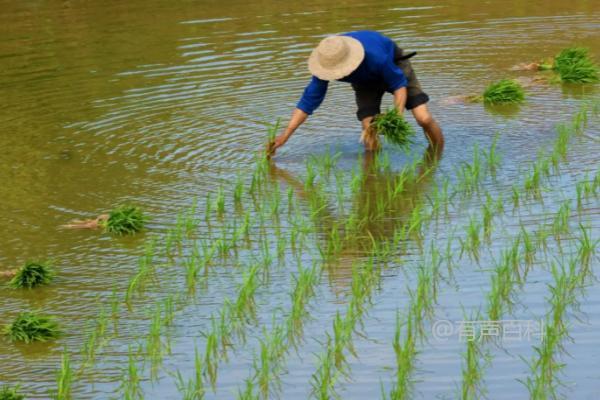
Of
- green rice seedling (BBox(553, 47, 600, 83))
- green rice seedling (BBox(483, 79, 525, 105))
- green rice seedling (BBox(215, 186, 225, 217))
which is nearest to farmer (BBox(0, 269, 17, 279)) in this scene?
green rice seedling (BBox(215, 186, 225, 217))

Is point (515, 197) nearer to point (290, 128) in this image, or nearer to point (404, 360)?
point (290, 128)

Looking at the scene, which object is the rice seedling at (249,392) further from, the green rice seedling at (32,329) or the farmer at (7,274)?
the farmer at (7,274)

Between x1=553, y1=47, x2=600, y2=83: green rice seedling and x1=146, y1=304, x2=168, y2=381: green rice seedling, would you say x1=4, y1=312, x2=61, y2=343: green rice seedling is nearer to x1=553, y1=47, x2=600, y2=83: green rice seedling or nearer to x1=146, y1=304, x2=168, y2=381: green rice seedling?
x1=146, y1=304, x2=168, y2=381: green rice seedling

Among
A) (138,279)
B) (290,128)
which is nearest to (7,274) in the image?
(138,279)

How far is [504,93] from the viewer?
10453 millimetres

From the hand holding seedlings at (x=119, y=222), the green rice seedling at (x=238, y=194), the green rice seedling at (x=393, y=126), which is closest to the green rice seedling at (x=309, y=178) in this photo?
the green rice seedling at (x=238, y=194)

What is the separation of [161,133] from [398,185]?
2697mm

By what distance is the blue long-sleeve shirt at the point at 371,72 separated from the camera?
840 centimetres

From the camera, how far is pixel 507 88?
10.4 metres

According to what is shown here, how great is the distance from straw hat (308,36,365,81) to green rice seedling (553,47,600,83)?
11.3ft

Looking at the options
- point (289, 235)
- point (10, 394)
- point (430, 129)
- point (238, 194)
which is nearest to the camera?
point (10, 394)

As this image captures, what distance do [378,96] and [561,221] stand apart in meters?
2.04

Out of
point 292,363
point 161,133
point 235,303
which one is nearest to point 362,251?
point 235,303

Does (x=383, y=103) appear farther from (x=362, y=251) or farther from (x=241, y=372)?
(x=241, y=372)
